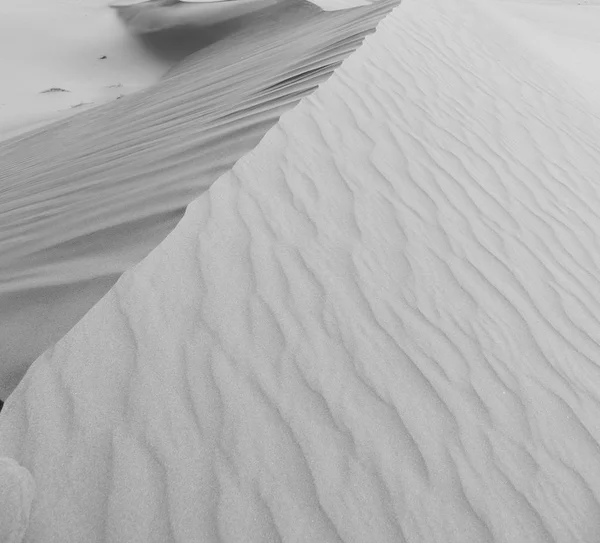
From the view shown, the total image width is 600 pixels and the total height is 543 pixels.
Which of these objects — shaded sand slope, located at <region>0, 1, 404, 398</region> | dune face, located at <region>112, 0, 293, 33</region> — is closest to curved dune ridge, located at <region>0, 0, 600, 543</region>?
shaded sand slope, located at <region>0, 1, 404, 398</region>

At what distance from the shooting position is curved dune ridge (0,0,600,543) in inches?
69.1

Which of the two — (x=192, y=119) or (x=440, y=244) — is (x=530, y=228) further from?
(x=192, y=119)

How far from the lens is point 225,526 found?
5.55 feet

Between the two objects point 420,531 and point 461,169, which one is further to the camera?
point 461,169

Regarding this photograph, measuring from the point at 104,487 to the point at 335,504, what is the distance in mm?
616

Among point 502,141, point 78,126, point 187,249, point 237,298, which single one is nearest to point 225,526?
point 237,298

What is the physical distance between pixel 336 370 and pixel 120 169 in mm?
2088

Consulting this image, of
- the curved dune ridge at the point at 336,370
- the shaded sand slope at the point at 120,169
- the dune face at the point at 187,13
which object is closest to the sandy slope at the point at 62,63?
the dune face at the point at 187,13

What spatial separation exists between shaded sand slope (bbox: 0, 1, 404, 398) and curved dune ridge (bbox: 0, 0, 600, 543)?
152 millimetres

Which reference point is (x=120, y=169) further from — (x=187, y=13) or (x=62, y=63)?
(x=187, y=13)

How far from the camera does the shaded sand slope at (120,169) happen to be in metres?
2.48

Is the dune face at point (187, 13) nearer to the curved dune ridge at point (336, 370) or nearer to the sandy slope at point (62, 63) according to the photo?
the sandy slope at point (62, 63)

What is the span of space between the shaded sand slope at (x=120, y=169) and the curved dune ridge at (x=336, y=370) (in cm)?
15

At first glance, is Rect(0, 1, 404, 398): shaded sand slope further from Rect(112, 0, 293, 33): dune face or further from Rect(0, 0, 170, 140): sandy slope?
Rect(112, 0, 293, 33): dune face
